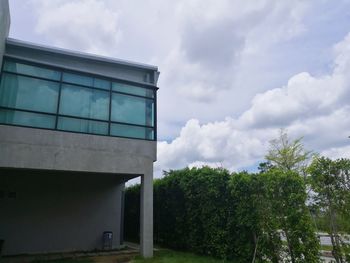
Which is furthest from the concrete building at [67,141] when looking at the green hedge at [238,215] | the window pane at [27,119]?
the green hedge at [238,215]

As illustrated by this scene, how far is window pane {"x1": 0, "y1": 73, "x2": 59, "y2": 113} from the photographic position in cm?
881

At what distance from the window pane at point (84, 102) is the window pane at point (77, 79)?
8.3 inches

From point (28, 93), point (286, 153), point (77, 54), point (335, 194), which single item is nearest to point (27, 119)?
point (28, 93)

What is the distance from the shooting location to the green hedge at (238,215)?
6949mm

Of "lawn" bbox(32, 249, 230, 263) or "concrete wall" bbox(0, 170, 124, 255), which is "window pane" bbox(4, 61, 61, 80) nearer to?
"concrete wall" bbox(0, 170, 124, 255)

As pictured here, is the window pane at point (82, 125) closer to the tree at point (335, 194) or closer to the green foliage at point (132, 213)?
the tree at point (335, 194)

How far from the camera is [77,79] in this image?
9.85 meters

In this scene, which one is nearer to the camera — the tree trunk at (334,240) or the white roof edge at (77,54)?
the tree trunk at (334,240)

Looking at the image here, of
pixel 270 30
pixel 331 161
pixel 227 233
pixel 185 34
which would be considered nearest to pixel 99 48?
pixel 185 34

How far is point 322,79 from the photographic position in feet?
40.4

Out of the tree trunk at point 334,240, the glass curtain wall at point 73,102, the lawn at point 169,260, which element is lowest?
the lawn at point 169,260

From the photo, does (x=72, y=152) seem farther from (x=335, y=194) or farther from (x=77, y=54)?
(x=335, y=194)

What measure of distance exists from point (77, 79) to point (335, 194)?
8.32 meters

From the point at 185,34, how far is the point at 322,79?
6.50 meters
